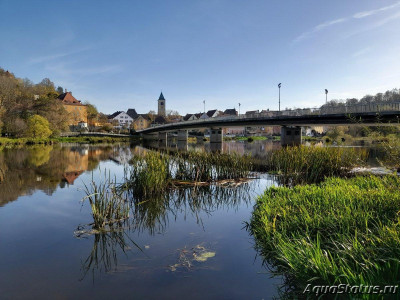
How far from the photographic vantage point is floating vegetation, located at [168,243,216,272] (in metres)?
6.46

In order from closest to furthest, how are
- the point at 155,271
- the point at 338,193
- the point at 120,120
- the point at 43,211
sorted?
the point at 155,271, the point at 338,193, the point at 43,211, the point at 120,120

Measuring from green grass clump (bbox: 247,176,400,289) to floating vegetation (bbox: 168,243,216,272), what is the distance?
4.71ft

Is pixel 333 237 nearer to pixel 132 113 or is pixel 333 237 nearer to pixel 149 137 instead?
pixel 149 137

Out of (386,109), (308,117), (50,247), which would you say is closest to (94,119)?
(308,117)

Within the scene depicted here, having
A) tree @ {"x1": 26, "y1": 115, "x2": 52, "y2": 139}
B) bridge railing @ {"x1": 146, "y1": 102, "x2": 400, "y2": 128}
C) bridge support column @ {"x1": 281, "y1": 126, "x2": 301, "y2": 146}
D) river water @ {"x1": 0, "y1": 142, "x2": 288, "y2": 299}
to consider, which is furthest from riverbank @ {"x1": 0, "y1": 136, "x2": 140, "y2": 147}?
bridge support column @ {"x1": 281, "y1": 126, "x2": 301, "y2": 146}

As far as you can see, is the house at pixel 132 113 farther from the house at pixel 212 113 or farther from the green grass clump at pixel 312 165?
the green grass clump at pixel 312 165

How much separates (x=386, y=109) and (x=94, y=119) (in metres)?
114

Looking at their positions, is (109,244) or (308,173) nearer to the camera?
(109,244)

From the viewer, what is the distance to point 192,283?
5.78 meters

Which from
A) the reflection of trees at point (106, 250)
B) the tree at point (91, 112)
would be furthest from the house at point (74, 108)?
the reflection of trees at point (106, 250)

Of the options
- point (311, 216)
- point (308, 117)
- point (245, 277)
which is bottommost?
point (245, 277)

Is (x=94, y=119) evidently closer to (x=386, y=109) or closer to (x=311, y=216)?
(x=386, y=109)

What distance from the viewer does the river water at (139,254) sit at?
561 cm

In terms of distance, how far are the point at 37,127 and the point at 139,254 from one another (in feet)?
210
